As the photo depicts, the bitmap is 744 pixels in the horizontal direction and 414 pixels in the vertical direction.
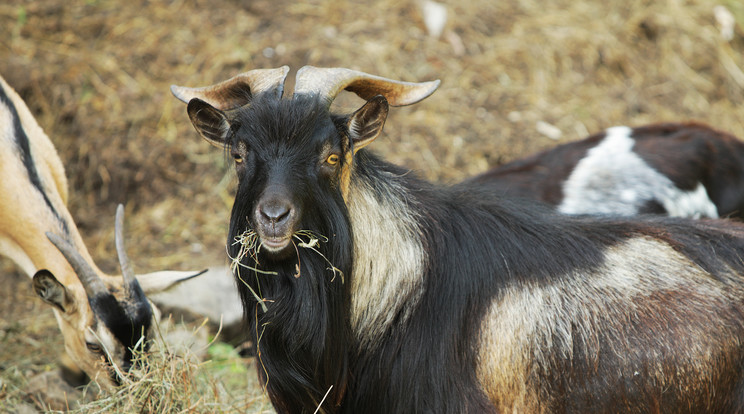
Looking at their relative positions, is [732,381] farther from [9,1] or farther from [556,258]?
[9,1]

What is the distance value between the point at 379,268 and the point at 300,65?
509cm

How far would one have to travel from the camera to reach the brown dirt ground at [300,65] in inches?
299

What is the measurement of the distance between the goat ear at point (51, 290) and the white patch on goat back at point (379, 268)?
6.44 feet

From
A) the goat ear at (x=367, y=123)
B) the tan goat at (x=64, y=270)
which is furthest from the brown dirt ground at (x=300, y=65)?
the goat ear at (x=367, y=123)

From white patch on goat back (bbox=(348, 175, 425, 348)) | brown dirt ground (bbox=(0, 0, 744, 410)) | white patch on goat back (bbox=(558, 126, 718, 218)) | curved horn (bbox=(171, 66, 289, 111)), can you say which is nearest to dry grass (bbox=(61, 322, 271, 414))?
white patch on goat back (bbox=(348, 175, 425, 348))

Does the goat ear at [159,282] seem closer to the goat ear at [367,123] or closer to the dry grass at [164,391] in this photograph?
the dry grass at [164,391]

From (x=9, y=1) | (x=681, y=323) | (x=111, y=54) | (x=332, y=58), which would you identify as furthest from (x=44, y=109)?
(x=681, y=323)

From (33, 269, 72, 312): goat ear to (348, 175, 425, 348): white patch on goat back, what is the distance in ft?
6.44

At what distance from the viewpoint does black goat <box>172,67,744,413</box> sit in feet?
10.8

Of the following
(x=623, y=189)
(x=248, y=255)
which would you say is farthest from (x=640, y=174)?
Answer: (x=248, y=255)

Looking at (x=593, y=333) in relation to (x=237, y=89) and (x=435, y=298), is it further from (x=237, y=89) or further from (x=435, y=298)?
(x=237, y=89)

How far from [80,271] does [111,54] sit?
4550mm

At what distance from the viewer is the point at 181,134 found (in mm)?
7902

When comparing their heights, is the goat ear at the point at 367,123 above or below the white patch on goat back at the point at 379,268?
above
